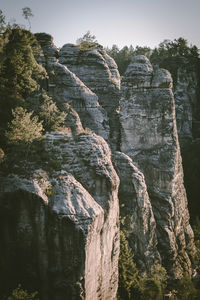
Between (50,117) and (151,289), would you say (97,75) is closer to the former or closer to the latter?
(50,117)

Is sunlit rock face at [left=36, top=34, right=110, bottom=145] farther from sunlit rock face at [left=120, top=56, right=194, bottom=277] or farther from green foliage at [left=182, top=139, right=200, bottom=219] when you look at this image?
green foliage at [left=182, top=139, right=200, bottom=219]

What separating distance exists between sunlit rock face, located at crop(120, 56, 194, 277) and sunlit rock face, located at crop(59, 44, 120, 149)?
69.3 inches

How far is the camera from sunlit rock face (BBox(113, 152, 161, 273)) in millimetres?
21000

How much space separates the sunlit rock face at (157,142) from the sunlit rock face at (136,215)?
4.18 metres

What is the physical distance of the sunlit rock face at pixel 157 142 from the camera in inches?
1011

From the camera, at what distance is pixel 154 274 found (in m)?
21.0

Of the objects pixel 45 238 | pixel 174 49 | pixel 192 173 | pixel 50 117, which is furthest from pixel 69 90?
pixel 174 49

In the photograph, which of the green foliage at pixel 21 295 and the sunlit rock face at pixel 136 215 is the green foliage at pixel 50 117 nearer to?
the sunlit rock face at pixel 136 215

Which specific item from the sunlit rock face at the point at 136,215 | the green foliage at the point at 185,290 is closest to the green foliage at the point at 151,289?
the sunlit rock face at the point at 136,215

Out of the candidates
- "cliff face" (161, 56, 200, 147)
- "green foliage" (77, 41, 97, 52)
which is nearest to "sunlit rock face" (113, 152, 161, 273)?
"green foliage" (77, 41, 97, 52)

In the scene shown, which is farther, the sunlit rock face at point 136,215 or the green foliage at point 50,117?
the sunlit rock face at point 136,215

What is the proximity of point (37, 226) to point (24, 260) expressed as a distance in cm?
188

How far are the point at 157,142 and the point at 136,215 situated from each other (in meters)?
9.98

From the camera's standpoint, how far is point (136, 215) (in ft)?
69.2
